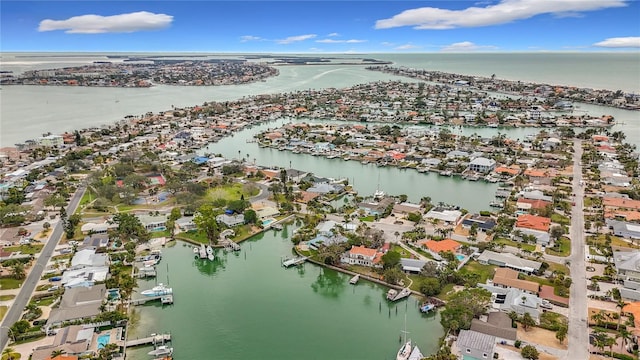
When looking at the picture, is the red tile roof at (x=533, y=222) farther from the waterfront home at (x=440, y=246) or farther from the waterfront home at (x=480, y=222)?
the waterfront home at (x=440, y=246)

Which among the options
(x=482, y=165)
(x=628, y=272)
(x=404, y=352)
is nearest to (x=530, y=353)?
(x=404, y=352)

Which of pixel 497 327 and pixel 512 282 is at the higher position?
pixel 512 282

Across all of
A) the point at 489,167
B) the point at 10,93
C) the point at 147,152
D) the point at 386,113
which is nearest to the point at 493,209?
the point at 489,167

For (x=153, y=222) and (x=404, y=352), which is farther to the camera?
(x=153, y=222)

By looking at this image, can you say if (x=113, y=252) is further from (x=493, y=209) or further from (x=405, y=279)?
(x=493, y=209)

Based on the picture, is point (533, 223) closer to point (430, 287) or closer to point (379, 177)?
point (430, 287)
